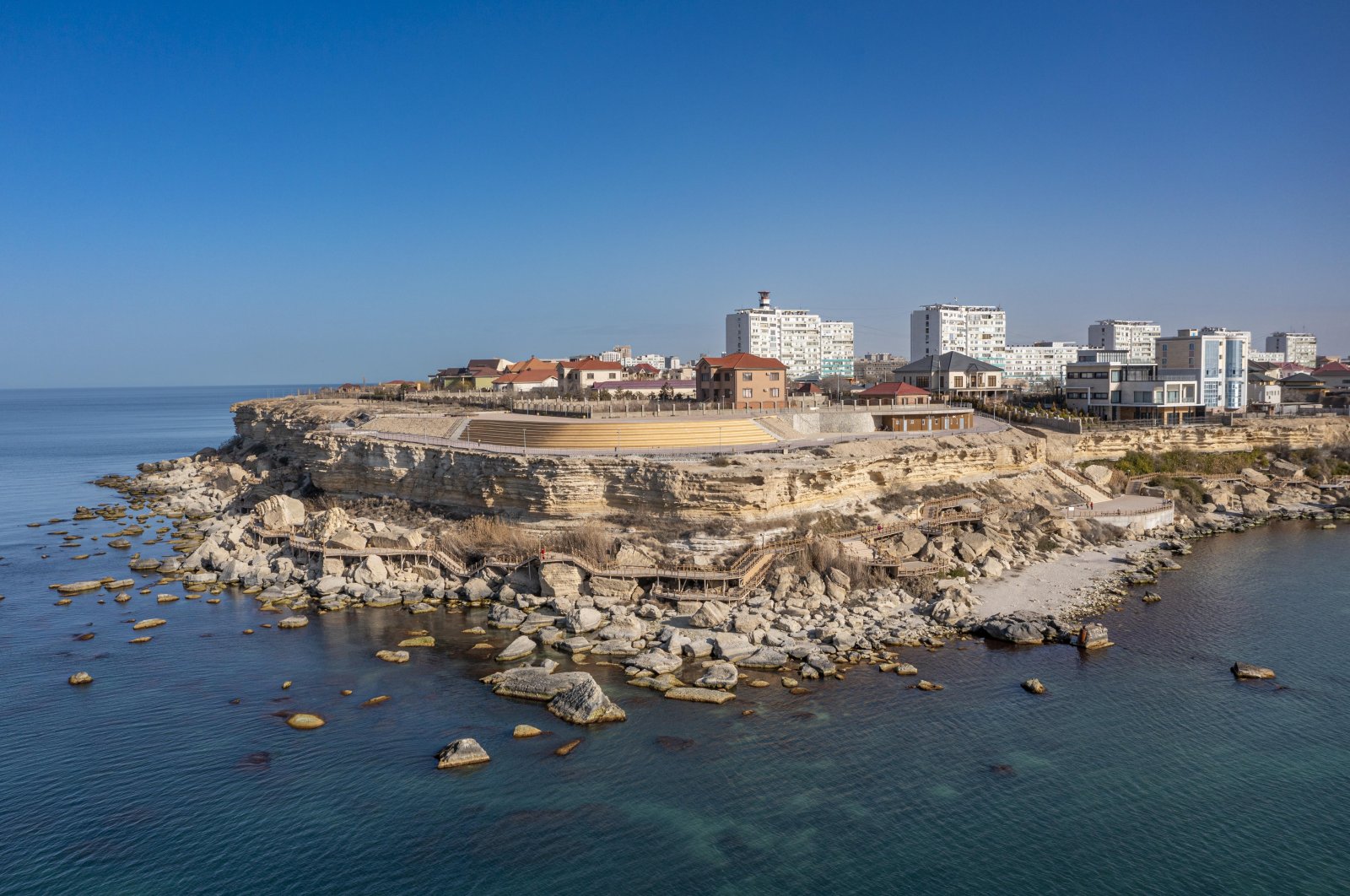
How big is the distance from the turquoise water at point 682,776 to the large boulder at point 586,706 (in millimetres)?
580

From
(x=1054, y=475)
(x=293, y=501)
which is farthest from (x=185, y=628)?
(x=1054, y=475)

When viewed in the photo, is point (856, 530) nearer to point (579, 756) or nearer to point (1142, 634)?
point (1142, 634)

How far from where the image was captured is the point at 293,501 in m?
44.0

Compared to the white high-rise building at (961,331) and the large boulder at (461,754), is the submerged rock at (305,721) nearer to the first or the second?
the large boulder at (461,754)

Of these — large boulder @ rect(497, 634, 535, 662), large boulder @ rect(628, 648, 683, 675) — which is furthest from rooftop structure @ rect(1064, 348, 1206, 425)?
large boulder @ rect(497, 634, 535, 662)

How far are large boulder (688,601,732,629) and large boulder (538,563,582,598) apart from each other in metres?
5.12

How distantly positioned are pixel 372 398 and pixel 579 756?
6616 cm

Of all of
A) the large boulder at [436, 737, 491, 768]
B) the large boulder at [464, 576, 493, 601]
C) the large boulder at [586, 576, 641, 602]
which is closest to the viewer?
the large boulder at [436, 737, 491, 768]

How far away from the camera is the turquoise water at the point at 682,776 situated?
638 inches

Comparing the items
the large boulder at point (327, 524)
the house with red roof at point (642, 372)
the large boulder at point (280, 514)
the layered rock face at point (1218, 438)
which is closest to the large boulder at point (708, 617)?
the large boulder at point (327, 524)

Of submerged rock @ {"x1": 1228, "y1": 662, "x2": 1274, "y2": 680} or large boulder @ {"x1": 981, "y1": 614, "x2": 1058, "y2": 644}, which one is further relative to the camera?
large boulder @ {"x1": 981, "y1": 614, "x2": 1058, "y2": 644}

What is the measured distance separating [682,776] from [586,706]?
3.77 meters

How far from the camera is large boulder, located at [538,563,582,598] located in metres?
31.5

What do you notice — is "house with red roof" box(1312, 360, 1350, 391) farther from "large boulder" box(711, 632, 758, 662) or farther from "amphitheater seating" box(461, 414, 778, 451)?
"large boulder" box(711, 632, 758, 662)
